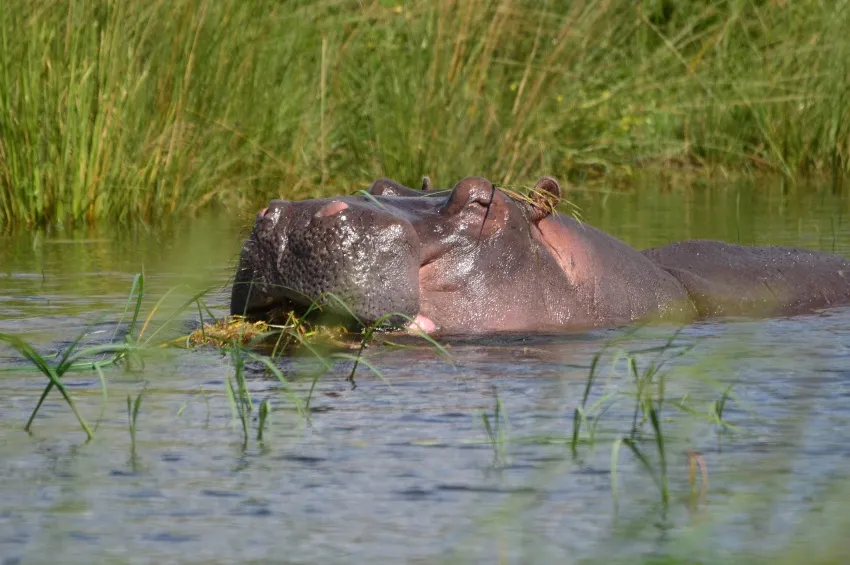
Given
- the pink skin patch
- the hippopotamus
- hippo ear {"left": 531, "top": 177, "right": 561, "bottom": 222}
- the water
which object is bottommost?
the water

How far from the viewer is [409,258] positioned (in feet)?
14.8

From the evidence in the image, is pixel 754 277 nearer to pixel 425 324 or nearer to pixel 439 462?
pixel 425 324

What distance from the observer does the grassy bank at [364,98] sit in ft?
25.8

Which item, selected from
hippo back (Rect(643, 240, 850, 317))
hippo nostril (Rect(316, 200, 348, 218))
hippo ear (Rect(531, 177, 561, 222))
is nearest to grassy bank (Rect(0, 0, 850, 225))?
Result: hippo back (Rect(643, 240, 850, 317))

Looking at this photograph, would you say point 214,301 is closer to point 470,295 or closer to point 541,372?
point 470,295

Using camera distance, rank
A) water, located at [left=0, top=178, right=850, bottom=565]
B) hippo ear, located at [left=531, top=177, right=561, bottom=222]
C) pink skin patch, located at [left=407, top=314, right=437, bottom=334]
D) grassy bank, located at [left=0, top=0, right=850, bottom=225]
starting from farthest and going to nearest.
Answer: grassy bank, located at [left=0, top=0, right=850, bottom=225] < hippo ear, located at [left=531, top=177, right=561, bottom=222] < pink skin patch, located at [left=407, top=314, right=437, bottom=334] < water, located at [left=0, top=178, right=850, bottom=565]

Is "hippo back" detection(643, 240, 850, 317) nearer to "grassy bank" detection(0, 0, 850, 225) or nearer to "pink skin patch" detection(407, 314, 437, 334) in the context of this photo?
"pink skin patch" detection(407, 314, 437, 334)

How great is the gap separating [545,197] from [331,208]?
0.78 metres

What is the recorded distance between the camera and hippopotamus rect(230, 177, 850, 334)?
443cm

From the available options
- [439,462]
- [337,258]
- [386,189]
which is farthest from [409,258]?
[439,462]

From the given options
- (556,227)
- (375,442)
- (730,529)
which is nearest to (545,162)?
(556,227)

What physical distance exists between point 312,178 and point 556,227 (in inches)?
169

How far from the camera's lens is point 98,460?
3186mm

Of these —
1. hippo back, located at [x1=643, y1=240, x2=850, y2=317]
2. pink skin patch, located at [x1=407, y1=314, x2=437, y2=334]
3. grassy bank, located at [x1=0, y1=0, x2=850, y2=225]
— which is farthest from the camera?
grassy bank, located at [x1=0, y1=0, x2=850, y2=225]
